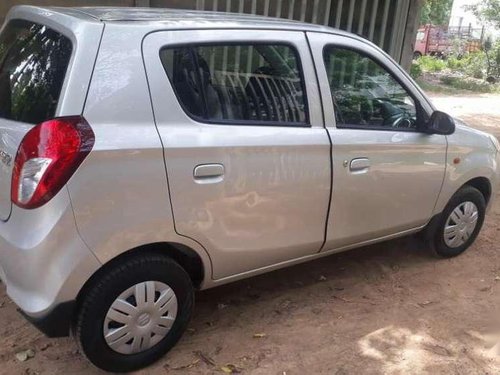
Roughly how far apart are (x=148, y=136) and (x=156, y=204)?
0.32 metres

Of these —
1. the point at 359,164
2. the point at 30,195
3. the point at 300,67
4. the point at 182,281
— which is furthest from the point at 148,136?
the point at 359,164

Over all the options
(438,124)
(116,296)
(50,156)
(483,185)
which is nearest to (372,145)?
(438,124)

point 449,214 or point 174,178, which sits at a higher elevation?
point 174,178

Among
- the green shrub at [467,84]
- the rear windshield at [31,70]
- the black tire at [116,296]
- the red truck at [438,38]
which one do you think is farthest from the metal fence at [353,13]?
the red truck at [438,38]

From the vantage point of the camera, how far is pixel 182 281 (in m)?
2.82

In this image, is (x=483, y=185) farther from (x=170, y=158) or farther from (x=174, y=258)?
(x=170, y=158)

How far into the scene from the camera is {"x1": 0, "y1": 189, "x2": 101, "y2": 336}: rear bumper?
2355mm

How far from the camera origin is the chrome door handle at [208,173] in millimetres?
2674

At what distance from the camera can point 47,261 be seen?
2398 millimetres

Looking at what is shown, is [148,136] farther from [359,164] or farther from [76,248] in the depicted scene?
[359,164]

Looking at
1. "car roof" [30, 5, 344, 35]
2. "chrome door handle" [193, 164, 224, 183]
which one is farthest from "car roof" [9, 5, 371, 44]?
"chrome door handle" [193, 164, 224, 183]

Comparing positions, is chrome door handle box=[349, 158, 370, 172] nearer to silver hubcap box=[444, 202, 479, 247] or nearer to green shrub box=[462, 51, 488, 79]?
silver hubcap box=[444, 202, 479, 247]

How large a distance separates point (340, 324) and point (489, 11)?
22.1 meters

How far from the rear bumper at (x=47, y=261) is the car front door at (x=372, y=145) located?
154 centimetres
